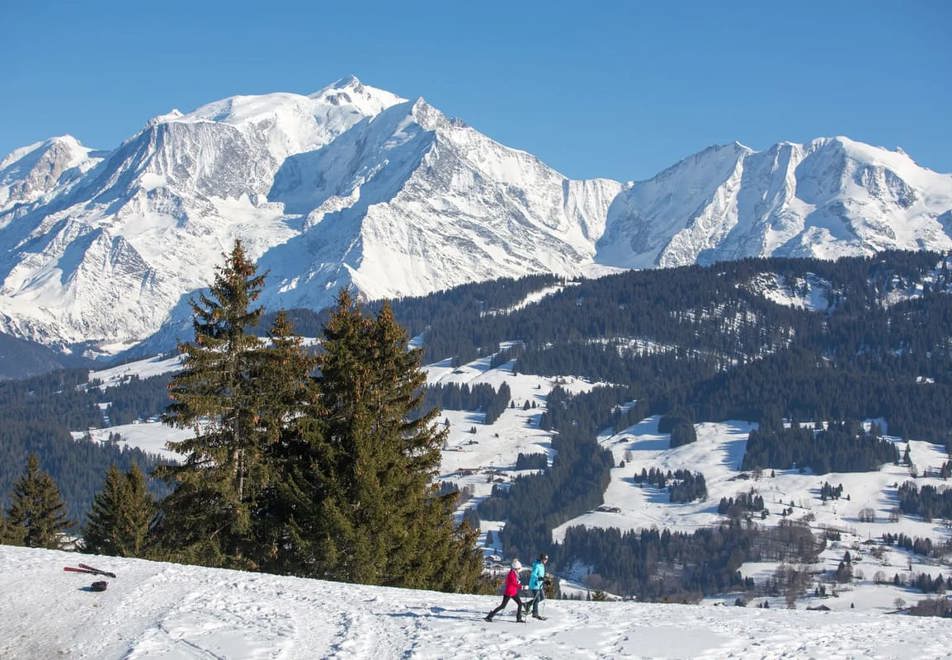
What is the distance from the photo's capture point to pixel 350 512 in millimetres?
48031

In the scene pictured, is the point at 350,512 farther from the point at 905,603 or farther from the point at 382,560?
the point at 905,603

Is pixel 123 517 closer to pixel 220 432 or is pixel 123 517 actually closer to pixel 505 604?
pixel 220 432

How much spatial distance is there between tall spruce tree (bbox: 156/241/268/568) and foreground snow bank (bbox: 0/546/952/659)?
19.4 ft

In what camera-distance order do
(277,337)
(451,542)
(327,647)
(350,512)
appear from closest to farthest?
(327,647)
(350,512)
(277,337)
(451,542)

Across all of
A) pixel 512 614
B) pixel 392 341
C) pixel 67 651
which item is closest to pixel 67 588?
pixel 67 651

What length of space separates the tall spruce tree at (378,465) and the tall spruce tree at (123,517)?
22594mm

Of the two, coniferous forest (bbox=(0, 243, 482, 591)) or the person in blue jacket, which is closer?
the person in blue jacket

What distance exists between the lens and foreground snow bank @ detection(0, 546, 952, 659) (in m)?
33.7

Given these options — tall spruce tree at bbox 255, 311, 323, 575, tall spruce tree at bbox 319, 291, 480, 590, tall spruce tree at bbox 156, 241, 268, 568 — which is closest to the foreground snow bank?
tall spruce tree at bbox 319, 291, 480, 590

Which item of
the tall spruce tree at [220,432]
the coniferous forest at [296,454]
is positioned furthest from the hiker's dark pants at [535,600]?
the tall spruce tree at [220,432]

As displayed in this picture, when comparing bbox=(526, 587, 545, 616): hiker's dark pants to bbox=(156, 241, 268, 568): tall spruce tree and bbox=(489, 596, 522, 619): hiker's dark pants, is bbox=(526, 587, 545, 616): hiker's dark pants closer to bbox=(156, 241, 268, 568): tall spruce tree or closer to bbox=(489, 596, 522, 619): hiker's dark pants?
bbox=(489, 596, 522, 619): hiker's dark pants

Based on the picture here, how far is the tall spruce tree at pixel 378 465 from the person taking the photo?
1890 inches

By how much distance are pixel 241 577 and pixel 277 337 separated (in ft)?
40.9

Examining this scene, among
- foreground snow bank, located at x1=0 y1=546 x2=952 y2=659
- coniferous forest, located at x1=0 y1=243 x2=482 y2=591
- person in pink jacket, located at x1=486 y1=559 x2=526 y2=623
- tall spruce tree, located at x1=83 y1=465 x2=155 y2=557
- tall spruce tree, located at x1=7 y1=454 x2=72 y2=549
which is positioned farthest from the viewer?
tall spruce tree, located at x1=7 y1=454 x2=72 y2=549
